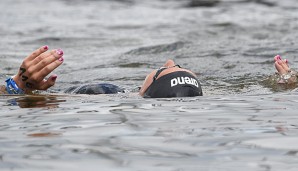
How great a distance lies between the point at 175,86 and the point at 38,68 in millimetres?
1274

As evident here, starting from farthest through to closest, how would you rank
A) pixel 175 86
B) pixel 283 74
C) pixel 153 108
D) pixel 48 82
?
pixel 283 74, pixel 175 86, pixel 48 82, pixel 153 108

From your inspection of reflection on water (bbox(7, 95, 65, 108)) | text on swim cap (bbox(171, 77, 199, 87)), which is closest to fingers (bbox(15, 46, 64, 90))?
reflection on water (bbox(7, 95, 65, 108))

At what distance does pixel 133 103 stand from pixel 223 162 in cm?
259

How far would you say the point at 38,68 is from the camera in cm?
657

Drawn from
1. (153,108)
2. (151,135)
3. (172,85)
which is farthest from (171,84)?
(151,135)

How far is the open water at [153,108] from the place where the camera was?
12.9 feet

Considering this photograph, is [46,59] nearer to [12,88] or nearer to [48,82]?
[48,82]

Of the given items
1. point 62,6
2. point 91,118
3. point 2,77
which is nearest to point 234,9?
point 62,6

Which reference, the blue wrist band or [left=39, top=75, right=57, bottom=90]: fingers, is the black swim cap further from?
the blue wrist band

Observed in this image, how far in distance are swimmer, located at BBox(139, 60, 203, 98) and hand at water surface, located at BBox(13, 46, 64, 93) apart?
953mm

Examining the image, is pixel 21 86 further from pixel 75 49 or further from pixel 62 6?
pixel 62 6

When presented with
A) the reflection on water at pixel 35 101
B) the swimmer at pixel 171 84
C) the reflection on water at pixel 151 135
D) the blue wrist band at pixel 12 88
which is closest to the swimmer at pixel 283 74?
the swimmer at pixel 171 84

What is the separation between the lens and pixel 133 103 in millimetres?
6344

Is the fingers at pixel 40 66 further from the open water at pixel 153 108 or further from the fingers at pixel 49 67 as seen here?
the open water at pixel 153 108
